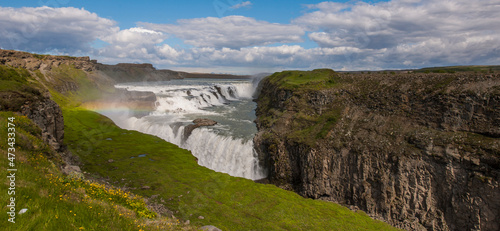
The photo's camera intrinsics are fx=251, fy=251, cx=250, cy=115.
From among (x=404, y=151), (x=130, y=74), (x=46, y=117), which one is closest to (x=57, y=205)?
(x=46, y=117)

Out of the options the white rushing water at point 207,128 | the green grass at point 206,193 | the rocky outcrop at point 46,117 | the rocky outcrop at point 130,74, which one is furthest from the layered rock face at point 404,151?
the rocky outcrop at point 130,74

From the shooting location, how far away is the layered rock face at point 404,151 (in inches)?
966

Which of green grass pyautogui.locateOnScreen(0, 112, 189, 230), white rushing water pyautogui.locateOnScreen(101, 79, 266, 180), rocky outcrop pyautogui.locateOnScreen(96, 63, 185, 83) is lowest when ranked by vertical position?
white rushing water pyautogui.locateOnScreen(101, 79, 266, 180)

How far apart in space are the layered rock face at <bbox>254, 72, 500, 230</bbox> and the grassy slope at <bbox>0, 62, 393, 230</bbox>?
18.7ft

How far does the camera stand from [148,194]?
25.9 meters

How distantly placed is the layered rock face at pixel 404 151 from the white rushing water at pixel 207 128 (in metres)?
3.30

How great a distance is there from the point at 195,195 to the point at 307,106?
2525 centimetres

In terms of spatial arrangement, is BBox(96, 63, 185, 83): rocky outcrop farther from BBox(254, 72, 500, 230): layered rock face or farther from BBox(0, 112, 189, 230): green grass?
BBox(0, 112, 189, 230): green grass

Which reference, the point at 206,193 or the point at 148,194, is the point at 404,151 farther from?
the point at 148,194

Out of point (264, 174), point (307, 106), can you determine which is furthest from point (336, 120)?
point (264, 174)

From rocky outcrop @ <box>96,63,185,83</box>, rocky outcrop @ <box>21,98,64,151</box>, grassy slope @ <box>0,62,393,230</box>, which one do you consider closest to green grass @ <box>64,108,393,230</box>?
grassy slope @ <box>0,62,393,230</box>

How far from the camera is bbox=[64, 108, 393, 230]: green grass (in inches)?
879

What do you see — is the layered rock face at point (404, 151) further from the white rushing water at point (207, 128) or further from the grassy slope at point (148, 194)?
the grassy slope at point (148, 194)

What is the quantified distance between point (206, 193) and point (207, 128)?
2150 cm
